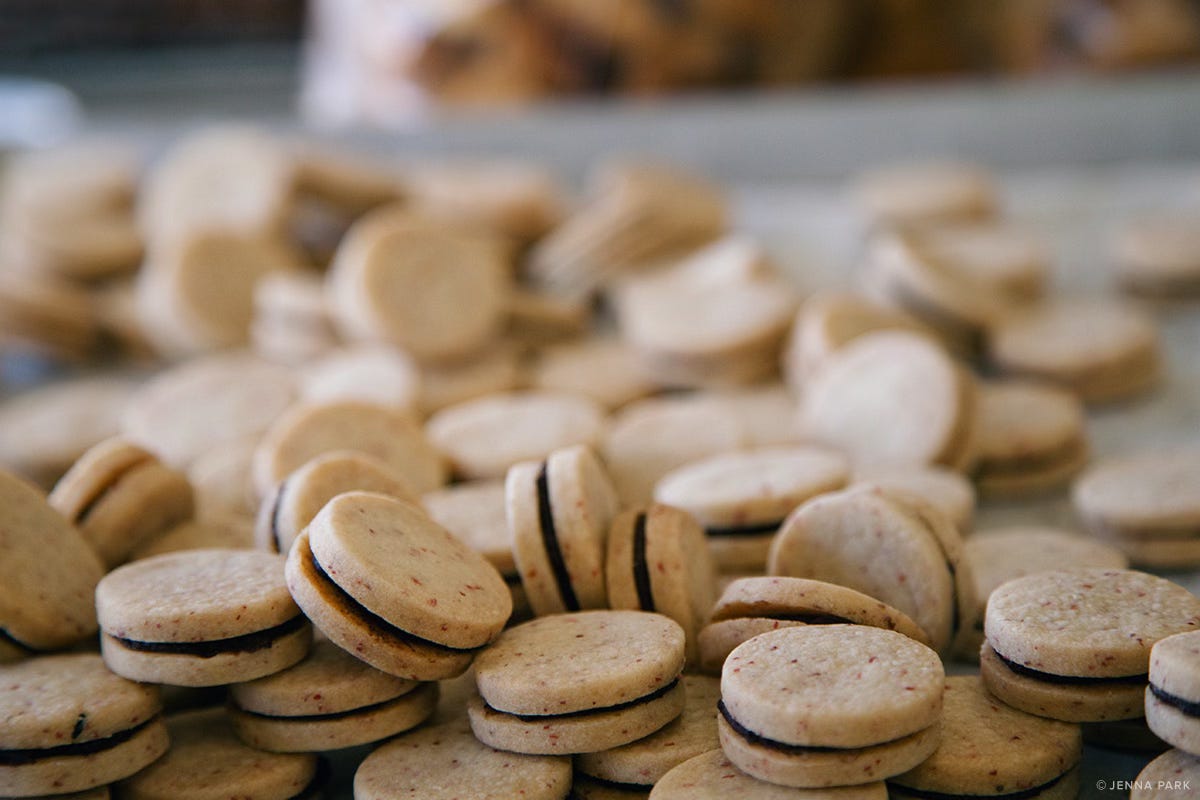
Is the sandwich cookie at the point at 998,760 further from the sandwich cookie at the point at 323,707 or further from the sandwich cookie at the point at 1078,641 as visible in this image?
the sandwich cookie at the point at 323,707

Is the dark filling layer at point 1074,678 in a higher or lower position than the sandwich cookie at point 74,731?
higher

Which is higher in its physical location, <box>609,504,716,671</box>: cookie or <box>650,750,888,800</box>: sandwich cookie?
<box>609,504,716,671</box>: cookie

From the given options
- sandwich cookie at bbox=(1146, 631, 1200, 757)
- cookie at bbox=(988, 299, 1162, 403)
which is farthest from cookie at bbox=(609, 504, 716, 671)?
cookie at bbox=(988, 299, 1162, 403)

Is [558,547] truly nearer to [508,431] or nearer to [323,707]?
[323,707]

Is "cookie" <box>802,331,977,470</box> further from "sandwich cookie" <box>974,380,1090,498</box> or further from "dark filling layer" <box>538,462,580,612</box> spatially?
"dark filling layer" <box>538,462,580,612</box>

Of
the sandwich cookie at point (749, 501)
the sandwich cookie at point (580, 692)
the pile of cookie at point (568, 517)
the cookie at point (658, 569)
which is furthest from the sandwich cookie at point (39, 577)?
the sandwich cookie at point (749, 501)

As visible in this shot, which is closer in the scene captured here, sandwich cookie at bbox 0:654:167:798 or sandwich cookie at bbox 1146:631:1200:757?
sandwich cookie at bbox 1146:631:1200:757

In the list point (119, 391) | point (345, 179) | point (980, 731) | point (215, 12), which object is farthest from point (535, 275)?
point (215, 12)
